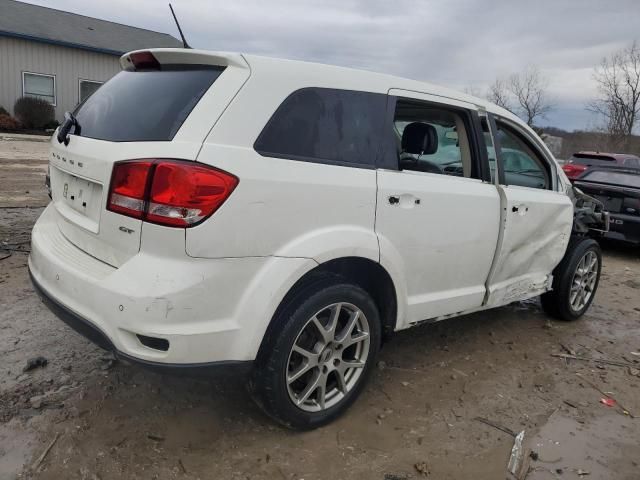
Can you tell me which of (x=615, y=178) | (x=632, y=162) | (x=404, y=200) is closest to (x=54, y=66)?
Result: (x=632, y=162)

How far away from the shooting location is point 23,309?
4.21m

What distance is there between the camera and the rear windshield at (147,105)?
251cm

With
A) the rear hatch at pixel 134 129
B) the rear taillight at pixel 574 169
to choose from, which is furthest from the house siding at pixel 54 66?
the rear hatch at pixel 134 129

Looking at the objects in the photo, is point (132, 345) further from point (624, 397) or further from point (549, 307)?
point (549, 307)

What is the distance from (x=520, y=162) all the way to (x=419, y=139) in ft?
4.15

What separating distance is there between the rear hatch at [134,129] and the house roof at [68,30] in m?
24.5

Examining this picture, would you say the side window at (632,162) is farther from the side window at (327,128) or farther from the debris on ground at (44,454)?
the debris on ground at (44,454)

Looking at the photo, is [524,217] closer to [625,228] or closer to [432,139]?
[432,139]

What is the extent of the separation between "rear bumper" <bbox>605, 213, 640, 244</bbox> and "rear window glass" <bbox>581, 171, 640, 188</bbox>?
0.63 metres

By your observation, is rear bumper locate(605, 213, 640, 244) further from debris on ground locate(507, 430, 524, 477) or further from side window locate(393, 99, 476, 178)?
debris on ground locate(507, 430, 524, 477)

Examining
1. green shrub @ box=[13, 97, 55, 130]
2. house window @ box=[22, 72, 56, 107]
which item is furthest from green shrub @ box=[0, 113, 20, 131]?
house window @ box=[22, 72, 56, 107]

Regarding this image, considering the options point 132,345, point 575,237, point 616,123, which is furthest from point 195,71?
point 616,123

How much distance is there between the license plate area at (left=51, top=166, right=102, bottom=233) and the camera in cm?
262

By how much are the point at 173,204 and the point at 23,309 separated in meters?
2.60
